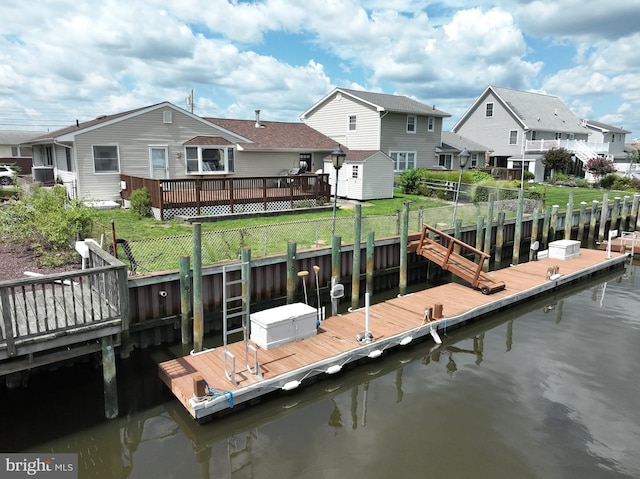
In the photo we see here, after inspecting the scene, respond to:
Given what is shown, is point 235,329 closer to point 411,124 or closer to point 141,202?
point 141,202

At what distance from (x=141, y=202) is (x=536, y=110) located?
4749 cm

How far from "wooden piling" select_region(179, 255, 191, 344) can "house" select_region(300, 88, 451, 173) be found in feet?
85.2

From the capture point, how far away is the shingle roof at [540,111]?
49750 millimetres

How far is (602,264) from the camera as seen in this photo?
1870 centimetres

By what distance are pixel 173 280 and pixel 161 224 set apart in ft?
28.9

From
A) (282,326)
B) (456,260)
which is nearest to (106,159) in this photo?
(282,326)

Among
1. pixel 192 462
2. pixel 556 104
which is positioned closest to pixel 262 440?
pixel 192 462

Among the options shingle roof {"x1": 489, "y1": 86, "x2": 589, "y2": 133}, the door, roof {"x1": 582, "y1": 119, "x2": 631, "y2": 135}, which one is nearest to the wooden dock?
the door

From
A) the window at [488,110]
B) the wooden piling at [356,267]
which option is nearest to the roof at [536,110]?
the window at [488,110]

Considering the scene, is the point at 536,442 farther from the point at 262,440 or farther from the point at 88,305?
the point at 88,305

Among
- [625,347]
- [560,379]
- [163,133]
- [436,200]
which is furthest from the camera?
[436,200]

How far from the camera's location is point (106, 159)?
2236cm

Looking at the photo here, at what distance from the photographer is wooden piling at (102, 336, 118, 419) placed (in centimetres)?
839

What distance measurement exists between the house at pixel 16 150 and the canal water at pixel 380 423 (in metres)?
40.7
